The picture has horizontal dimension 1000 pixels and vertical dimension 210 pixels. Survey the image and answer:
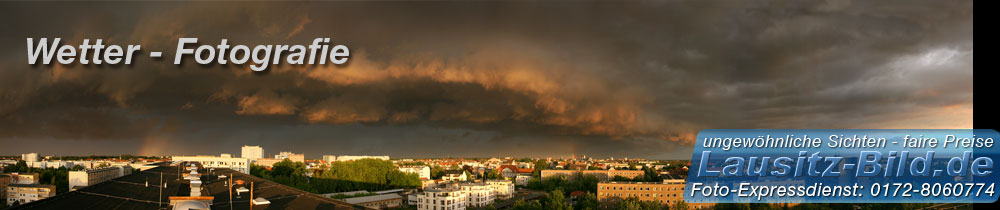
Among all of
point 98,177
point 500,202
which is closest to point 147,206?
point 500,202

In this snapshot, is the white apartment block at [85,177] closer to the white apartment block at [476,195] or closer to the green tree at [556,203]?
the white apartment block at [476,195]

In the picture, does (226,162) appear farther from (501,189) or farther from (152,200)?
(152,200)

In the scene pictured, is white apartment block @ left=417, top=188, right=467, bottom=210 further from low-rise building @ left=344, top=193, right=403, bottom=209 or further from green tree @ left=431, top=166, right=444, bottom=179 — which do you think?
green tree @ left=431, top=166, right=444, bottom=179

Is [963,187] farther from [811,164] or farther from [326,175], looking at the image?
[326,175]

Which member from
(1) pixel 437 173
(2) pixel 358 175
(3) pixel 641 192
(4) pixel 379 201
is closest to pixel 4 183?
(4) pixel 379 201
